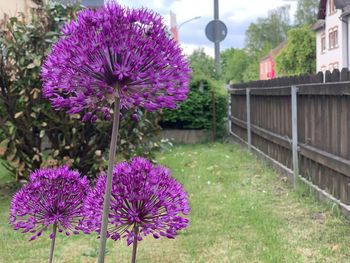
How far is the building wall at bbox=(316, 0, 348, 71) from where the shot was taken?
36.2 metres

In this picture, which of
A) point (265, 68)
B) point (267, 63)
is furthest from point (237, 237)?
point (265, 68)

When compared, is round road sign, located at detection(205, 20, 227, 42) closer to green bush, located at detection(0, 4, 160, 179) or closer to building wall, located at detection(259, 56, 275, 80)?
green bush, located at detection(0, 4, 160, 179)

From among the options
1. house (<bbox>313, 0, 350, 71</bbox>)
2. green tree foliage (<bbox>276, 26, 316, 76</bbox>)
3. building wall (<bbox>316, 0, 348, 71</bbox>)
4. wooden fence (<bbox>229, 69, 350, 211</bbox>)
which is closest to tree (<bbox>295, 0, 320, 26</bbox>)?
green tree foliage (<bbox>276, 26, 316, 76</bbox>)

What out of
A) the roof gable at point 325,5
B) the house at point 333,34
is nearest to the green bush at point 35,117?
the house at point 333,34

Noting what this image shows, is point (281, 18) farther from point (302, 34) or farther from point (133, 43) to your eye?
point (133, 43)

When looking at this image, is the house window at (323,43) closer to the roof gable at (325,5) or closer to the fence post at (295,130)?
the roof gable at (325,5)

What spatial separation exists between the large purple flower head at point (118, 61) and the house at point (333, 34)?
113 ft

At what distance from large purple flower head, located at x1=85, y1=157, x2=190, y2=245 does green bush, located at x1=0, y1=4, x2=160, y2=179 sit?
16.2 ft

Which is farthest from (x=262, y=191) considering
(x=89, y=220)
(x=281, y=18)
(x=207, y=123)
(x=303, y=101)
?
(x=281, y=18)

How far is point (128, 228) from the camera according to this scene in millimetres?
1774

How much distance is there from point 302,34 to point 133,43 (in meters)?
59.3

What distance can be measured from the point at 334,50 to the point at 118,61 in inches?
1556

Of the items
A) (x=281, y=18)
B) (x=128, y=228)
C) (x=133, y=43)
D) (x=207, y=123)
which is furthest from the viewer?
(x=281, y=18)

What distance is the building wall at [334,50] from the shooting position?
119 ft
